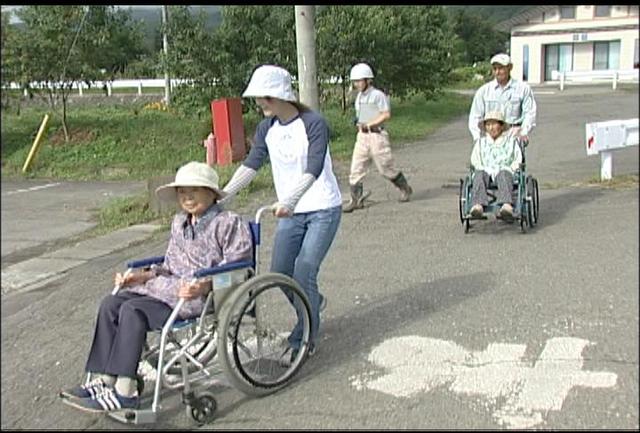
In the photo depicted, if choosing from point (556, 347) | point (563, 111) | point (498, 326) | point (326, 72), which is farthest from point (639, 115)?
point (563, 111)

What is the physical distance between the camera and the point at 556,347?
4098 mm

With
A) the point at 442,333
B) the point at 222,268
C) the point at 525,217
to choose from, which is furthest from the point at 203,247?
the point at 525,217

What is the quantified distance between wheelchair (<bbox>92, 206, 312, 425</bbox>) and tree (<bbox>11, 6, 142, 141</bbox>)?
1.26m

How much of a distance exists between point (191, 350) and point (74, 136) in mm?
11559

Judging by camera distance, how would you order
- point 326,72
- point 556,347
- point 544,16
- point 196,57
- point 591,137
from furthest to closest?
point 326,72 → point 196,57 → point 591,137 → point 556,347 → point 544,16

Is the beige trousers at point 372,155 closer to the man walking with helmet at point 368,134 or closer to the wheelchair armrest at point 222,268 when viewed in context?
the man walking with helmet at point 368,134

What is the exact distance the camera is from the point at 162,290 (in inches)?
142

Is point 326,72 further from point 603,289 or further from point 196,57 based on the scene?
point 603,289

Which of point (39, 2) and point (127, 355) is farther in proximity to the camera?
point (127, 355)

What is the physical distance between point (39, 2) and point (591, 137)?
6505 millimetres

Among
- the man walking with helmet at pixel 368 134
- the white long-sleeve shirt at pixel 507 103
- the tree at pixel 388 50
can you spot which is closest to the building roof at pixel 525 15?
the white long-sleeve shirt at pixel 507 103

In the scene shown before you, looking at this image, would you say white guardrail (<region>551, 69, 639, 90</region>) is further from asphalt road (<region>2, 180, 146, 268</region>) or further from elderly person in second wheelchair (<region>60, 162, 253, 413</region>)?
asphalt road (<region>2, 180, 146, 268</region>)

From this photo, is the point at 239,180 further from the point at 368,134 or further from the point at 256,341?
the point at 368,134

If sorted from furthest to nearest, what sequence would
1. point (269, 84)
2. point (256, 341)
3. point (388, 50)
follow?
point (388, 50) → point (256, 341) → point (269, 84)
